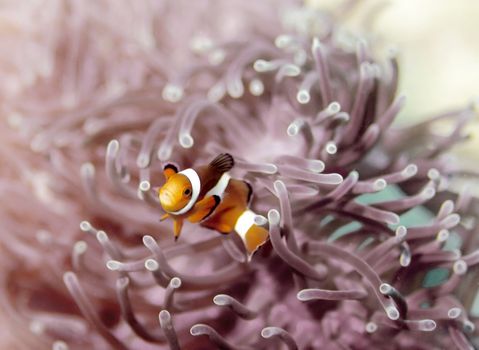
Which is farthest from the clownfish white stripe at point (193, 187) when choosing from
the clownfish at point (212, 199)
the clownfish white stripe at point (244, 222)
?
the clownfish white stripe at point (244, 222)

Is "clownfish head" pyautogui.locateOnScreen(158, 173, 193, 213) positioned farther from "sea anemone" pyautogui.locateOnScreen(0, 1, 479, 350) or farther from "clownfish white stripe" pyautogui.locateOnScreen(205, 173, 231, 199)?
"sea anemone" pyautogui.locateOnScreen(0, 1, 479, 350)

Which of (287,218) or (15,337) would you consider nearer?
(287,218)

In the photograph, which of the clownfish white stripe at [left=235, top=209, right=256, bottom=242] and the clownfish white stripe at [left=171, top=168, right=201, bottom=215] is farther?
the clownfish white stripe at [left=235, top=209, right=256, bottom=242]

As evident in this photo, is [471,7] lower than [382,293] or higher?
higher

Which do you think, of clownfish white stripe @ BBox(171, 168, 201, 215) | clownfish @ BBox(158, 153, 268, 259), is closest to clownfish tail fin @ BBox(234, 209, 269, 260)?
clownfish @ BBox(158, 153, 268, 259)

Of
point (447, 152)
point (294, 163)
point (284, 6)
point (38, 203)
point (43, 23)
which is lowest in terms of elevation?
point (447, 152)

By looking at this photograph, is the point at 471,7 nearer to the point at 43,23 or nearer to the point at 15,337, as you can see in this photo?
the point at 43,23

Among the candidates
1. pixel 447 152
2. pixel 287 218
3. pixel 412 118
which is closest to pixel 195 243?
pixel 287 218
